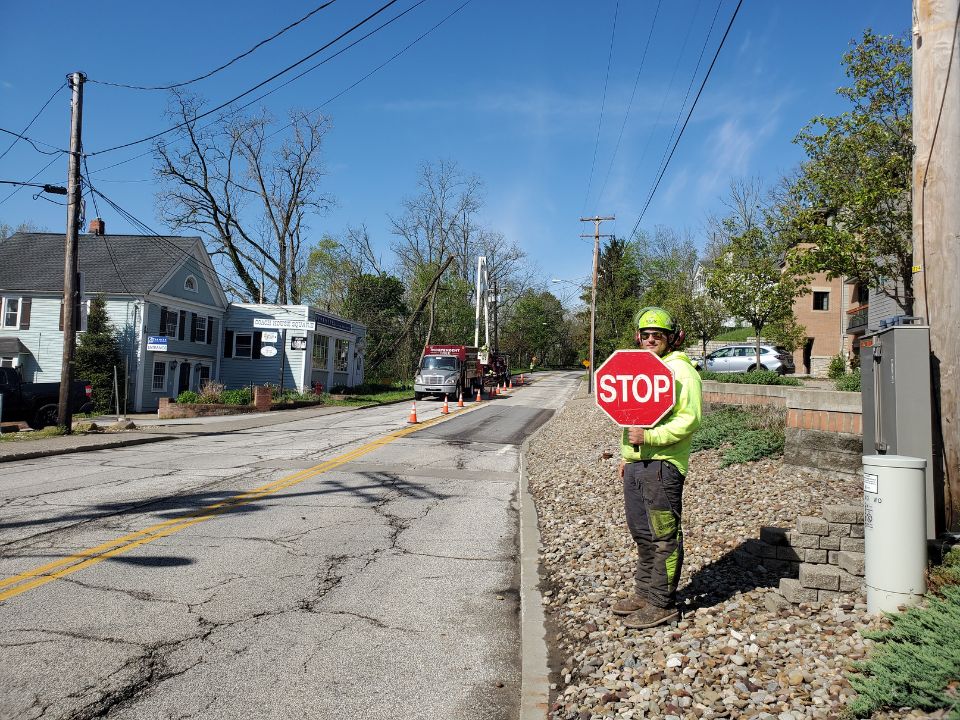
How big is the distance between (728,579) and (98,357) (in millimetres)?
28934

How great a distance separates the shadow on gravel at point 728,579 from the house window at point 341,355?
37487mm

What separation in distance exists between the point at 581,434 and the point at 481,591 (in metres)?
11.4

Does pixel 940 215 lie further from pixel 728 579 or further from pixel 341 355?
pixel 341 355

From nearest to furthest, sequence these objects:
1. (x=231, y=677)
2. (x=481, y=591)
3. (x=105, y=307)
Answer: (x=231, y=677)
(x=481, y=591)
(x=105, y=307)

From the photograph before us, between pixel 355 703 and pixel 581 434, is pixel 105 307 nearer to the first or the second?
pixel 581 434

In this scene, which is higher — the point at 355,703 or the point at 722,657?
the point at 722,657

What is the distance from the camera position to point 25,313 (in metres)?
30.6

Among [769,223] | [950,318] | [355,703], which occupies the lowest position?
[355,703]

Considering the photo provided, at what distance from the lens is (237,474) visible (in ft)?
36.5

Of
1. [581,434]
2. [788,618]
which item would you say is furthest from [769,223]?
[788,618]

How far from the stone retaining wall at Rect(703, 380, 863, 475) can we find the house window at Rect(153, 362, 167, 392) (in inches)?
1149

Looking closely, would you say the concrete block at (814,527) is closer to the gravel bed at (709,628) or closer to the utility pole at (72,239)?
the gravel bed at (709,628)

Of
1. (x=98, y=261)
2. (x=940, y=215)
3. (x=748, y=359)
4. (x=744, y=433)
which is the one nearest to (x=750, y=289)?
(x=748, y=359)

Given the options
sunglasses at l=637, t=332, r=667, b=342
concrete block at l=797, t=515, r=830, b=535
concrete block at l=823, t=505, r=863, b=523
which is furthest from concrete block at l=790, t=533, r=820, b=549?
sunglasses at l=637, t=332, r=667, b=342
